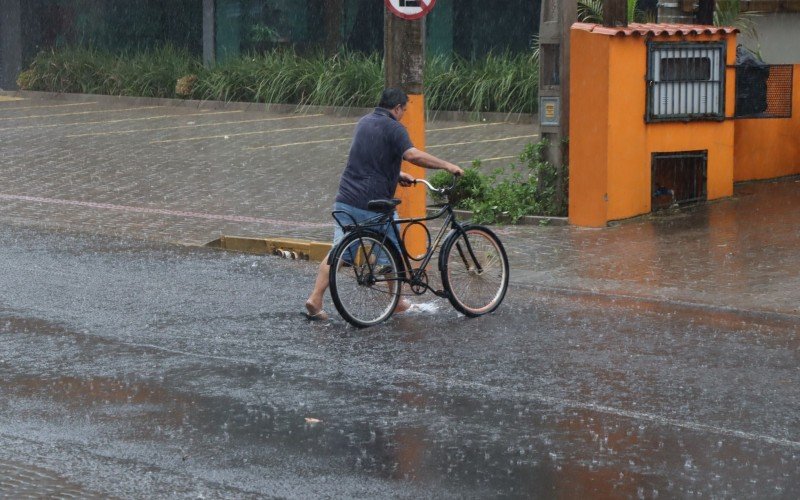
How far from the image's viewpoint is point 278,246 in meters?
13.0

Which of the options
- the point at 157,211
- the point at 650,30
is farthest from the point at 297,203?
the point at 650,30

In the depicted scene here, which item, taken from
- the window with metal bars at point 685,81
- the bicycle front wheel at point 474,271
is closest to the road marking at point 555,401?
the bicycle front wheel at point 474,271

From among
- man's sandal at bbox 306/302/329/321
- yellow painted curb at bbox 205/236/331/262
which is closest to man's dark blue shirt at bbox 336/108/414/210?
man's sandal at bbox 306/302/329/321

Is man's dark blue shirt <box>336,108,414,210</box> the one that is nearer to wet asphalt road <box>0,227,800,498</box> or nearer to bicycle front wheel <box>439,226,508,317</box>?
bicycle front wheel <box>439,226,508,317</box>

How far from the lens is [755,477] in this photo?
6047mm

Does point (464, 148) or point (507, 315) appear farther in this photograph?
point (464, 148)

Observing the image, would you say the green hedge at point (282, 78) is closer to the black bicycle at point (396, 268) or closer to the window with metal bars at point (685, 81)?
the window with metal bars at point (685, 81)

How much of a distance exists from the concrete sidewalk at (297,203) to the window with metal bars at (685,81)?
3.57ft

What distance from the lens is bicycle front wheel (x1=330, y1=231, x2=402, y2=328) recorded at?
959cm

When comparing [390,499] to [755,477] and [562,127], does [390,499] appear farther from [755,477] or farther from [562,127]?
[562,127]

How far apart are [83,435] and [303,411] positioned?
3.83 feet

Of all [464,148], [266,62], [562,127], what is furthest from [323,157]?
[266,62]

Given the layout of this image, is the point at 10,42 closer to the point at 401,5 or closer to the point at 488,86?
the point at 488,86

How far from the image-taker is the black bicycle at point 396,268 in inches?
380
